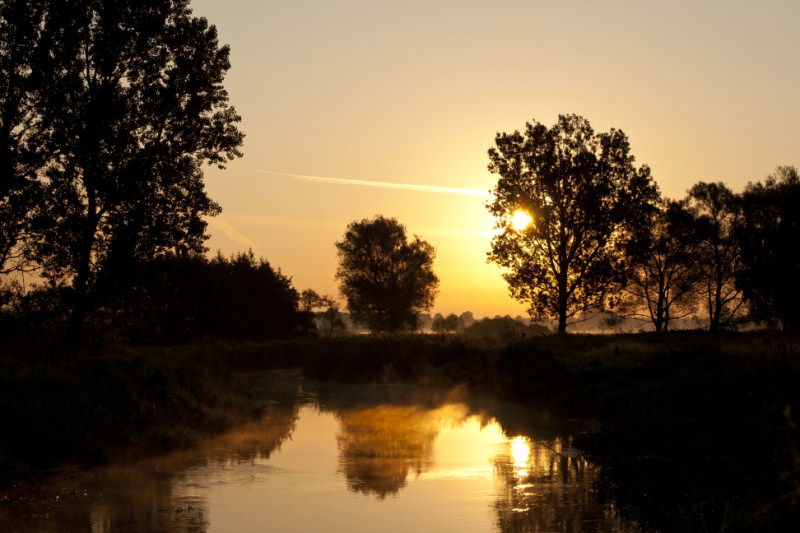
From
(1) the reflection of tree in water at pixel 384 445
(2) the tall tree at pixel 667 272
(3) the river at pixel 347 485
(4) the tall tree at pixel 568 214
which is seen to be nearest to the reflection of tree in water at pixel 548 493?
(3) the river at pixel 347 485

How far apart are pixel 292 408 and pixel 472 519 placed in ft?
54.5

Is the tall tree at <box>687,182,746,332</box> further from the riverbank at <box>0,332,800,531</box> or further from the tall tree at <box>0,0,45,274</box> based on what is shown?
the tall tree at <box>0,0,45,274</box>

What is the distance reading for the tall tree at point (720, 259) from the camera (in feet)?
208

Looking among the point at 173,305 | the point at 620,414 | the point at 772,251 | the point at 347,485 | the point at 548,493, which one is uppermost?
the point at 772,251

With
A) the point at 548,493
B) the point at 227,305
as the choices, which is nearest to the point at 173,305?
the point at 227,305

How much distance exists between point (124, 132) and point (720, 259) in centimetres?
5195

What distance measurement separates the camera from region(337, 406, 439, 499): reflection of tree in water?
1473 centimetres

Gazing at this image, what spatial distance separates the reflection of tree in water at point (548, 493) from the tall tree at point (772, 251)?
45458 millimetres

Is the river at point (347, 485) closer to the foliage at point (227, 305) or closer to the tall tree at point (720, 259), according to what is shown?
the foliage at point (227, 305)

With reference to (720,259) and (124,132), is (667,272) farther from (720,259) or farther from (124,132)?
(124,132)

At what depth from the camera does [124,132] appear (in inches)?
1070

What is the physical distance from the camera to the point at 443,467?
16094 mm

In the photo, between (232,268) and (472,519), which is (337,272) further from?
(472,519)

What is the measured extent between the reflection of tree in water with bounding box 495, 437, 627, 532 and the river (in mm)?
26
